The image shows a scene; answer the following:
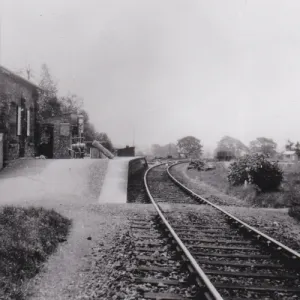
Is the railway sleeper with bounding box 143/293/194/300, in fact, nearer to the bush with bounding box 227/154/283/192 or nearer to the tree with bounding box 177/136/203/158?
the bush with bounding box 227/154/283/192

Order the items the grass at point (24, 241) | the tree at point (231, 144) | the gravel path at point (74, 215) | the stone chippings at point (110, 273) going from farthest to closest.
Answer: the tree at point (231, 144) < the gravel path at point (74, 215) < the grass at point (24, 241) < the stone chippings at point (110, 273)

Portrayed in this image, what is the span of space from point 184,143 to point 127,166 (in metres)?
79.6

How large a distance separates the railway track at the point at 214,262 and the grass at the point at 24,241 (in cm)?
159

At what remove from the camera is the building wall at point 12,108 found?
60.7 feet

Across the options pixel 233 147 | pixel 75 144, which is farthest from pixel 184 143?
pixel 75 144

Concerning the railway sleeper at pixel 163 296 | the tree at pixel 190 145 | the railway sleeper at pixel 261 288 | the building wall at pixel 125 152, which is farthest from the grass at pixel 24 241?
the tree at pixel 190 145

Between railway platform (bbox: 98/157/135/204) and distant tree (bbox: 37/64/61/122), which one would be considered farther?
distant tree (bbox: 37/64/61/122)

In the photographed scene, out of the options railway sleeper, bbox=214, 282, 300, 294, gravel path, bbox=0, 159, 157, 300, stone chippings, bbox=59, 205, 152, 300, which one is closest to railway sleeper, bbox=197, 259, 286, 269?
railway sleeper, bbox=214, 282, 300, 294

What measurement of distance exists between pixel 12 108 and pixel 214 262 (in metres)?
17.3

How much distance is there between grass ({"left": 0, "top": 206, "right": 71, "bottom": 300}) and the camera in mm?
4664

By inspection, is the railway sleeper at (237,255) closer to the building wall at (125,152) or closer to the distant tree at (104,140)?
the distant tree at (104,140)

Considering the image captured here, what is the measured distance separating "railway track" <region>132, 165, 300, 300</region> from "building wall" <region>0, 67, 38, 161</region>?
1279 cm

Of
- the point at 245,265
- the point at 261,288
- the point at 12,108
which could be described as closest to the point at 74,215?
the point at 245,265

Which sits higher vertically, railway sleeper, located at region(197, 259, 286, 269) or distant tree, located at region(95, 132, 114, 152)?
distant tree, located at region(95, 132, 114, 152)
